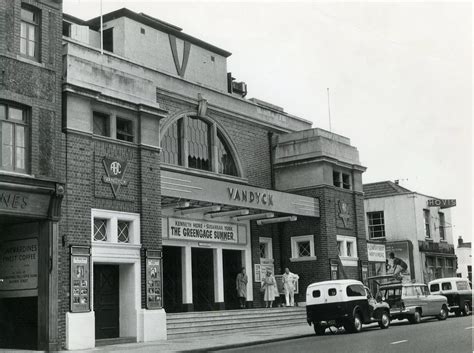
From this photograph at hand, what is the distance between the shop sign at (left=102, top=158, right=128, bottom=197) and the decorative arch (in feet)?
17.0

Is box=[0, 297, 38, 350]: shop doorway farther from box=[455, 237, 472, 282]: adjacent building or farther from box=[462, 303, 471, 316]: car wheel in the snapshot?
box=[455, 237, 472, 282]: adjacent building

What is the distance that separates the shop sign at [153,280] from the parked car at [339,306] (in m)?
5.04

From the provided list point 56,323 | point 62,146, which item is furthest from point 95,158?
point 56,323

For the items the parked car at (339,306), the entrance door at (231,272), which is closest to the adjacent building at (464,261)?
the entrance door at (231,272)

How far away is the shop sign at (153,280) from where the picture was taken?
21.6 meters

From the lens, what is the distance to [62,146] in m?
19.6

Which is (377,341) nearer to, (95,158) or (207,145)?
(95,158)

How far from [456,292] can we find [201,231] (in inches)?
476

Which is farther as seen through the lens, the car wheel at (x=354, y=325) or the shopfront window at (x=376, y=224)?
the shopfront window at (x=376, y=224)

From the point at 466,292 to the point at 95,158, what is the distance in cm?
1906

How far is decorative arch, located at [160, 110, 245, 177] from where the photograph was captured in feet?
88.7

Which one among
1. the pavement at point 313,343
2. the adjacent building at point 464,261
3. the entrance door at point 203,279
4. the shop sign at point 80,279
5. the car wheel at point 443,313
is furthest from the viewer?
the adjacent building at point 464,261

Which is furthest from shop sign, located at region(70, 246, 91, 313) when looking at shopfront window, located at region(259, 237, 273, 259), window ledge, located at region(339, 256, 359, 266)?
window ledge, located at region(339, 256, 359, 266)

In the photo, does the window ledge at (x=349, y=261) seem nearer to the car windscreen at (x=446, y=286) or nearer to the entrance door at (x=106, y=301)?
the car windscreen at (x=446, y=286)
